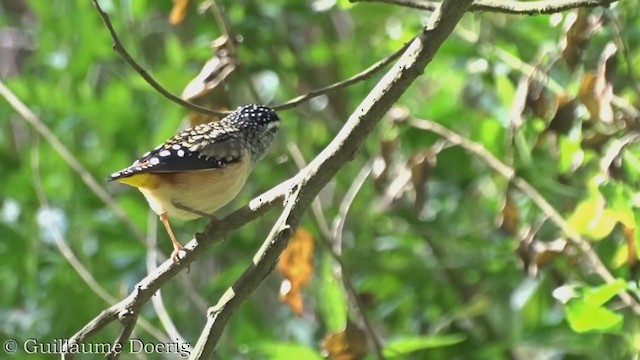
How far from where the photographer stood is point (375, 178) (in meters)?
2.78

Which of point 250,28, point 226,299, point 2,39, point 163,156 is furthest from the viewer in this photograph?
point 2,39

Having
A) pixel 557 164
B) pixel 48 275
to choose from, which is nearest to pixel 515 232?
pixel 557 164

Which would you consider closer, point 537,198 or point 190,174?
point 190,174

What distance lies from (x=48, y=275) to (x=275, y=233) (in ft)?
6.35

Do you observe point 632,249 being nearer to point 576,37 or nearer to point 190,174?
point 576,37

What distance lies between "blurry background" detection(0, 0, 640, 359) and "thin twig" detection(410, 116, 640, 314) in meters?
0.03

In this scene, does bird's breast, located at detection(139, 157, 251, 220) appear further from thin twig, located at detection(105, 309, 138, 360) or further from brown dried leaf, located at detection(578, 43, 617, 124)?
brown dried leaf, located at detection(578, 43, 617, 124)

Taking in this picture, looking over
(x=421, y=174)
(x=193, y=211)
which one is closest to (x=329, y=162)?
(x=193, y=211)

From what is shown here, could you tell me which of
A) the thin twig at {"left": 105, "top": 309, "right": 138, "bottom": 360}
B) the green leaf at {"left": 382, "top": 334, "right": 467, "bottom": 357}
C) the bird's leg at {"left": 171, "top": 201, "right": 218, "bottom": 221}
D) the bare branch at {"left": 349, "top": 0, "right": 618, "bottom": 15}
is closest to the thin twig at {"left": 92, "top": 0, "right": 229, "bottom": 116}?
the bird's leg at {"left": 171, "top": 201, "right": 218, "bottom": 221}

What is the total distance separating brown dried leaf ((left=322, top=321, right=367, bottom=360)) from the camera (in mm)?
2289

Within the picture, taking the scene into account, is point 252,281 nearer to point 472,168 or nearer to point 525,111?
point 525,111

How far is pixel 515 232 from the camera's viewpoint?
8.73ft

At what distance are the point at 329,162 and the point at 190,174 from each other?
0.65 m

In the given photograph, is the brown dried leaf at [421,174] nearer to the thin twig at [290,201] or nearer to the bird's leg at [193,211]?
the bird's leg at [193,211]
